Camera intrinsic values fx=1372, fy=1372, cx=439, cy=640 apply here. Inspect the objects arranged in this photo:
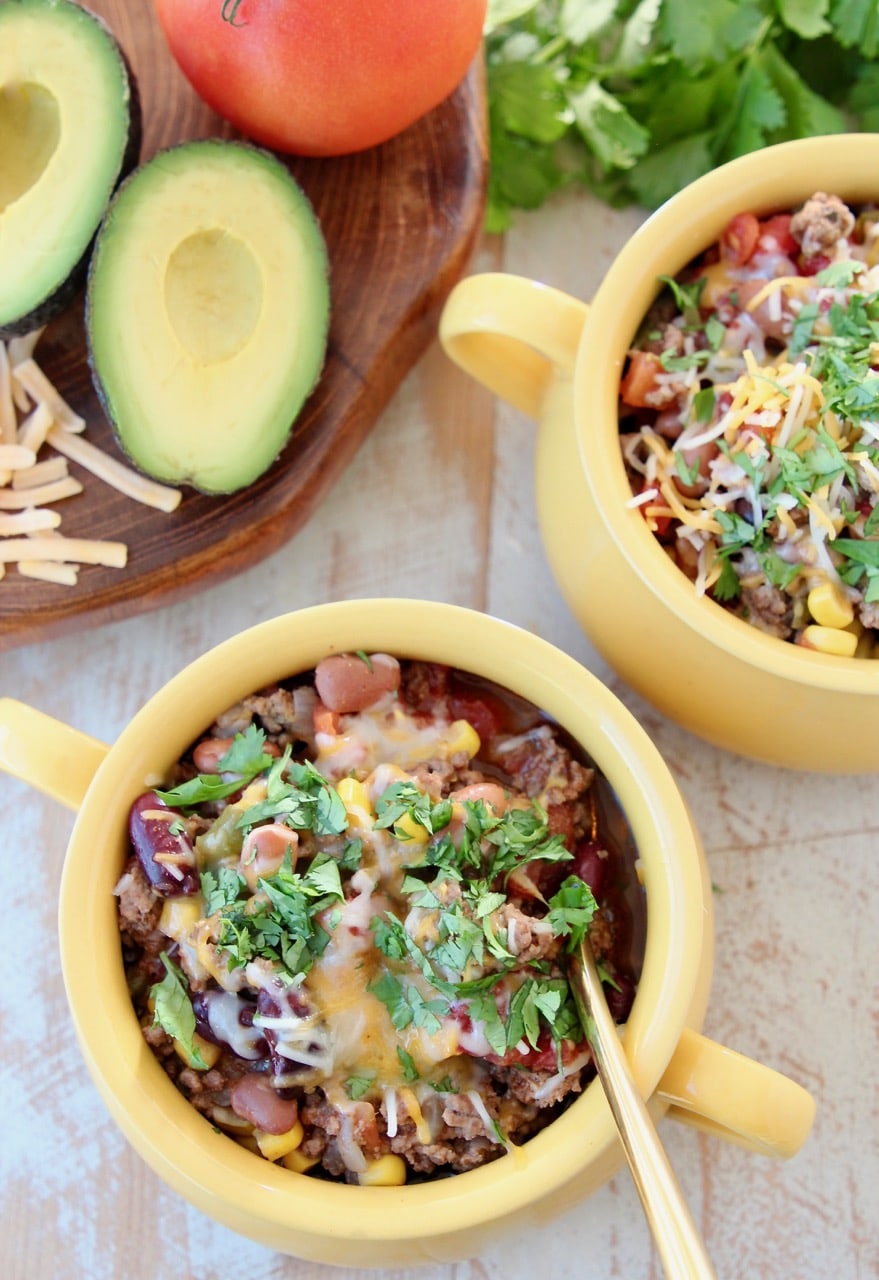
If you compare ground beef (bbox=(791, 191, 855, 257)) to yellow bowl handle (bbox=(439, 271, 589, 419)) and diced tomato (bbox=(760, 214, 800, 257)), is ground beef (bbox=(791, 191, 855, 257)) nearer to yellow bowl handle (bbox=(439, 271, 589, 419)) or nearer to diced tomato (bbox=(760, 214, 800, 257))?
diced tomato (bbox=(760, 214, 800, 257))

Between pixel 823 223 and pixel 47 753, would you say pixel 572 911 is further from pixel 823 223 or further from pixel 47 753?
pixel 823 223

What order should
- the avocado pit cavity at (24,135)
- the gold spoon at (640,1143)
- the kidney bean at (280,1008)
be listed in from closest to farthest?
the gold spoon at (640,1143) < the kidney bean at (280,1008) < the avocado pit cavity at (24,135)

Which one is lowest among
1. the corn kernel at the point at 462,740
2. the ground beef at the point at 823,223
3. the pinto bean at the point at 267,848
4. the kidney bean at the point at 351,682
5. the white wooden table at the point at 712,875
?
the white wooden table at the point at 712,875

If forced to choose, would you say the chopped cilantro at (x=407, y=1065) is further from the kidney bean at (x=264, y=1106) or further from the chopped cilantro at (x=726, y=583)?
the chopped cilantro at (x=726, y=583)

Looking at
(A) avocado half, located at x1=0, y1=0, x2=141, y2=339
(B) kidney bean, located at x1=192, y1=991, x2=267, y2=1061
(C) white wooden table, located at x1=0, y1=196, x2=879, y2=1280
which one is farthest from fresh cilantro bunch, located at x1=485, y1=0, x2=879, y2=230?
(B) kidney bean, located at x1=192, y1=991, x2=267, y2=1061

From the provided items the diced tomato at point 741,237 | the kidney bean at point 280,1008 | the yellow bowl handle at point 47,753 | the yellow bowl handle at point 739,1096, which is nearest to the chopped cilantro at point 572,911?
the yellow bowl handle at point 739,1096
